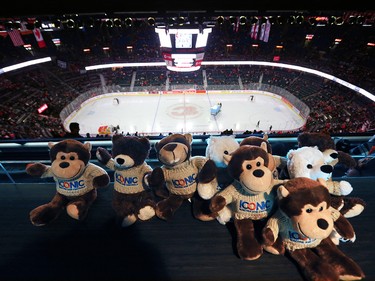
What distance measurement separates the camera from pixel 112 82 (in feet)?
76.1

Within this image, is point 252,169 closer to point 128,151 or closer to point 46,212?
point 128,151

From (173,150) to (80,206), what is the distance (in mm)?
1170

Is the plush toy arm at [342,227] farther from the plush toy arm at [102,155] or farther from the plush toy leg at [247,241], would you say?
the plush toy arm at [102,155]

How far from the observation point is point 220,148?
99.8 inches

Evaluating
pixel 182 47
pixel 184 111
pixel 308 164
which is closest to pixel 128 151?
A: pixel 308 164

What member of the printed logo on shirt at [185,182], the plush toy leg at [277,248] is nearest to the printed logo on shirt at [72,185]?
the printed logo on shirt at [185,182]

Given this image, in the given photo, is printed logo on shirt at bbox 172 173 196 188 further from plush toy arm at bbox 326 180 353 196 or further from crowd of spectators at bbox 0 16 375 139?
crowd of spectators at bbox 0 16 375 139

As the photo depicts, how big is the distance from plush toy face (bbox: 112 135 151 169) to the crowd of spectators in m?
12.9

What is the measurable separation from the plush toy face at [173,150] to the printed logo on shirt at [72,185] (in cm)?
96

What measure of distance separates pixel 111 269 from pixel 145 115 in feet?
48.3

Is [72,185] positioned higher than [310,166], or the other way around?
[310,166]

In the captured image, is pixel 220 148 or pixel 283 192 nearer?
pixel 283 192

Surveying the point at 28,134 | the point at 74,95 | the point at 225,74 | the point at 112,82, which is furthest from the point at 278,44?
the point at 28,134

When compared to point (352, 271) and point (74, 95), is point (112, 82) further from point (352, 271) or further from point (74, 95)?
point (352, 271)
